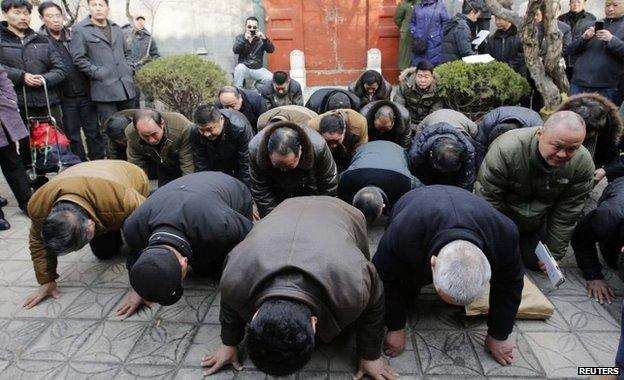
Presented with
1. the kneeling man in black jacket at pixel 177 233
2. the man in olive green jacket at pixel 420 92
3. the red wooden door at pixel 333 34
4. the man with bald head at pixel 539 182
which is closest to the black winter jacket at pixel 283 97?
the man in olive green jacket at pixel 420 92

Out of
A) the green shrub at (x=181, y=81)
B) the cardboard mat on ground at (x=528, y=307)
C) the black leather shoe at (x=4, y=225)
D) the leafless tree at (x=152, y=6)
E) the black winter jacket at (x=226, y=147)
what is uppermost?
the leafless tree at (x=152, y=6)

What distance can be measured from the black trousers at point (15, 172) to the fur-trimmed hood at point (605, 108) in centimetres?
515

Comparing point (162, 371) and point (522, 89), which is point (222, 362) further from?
point (522, 89)

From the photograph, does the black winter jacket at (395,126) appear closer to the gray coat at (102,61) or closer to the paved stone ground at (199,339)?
the paved stone ground at (199,339)

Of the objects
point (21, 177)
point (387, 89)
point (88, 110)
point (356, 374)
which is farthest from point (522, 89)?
point (21, 177)

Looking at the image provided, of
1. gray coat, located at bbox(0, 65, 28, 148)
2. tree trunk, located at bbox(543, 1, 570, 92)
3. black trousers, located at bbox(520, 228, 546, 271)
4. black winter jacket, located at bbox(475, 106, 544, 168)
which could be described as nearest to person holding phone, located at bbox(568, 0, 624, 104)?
tree trunk, located at bbox(543, 1, 570, 92)

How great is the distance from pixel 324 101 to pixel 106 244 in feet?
9.59

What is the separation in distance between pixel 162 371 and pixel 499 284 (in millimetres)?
2081

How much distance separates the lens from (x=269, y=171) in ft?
13.3

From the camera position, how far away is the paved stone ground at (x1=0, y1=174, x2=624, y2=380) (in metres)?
2.83

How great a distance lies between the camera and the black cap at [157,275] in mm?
2566

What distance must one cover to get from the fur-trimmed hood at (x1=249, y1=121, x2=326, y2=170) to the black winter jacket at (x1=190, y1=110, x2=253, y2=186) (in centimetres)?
70

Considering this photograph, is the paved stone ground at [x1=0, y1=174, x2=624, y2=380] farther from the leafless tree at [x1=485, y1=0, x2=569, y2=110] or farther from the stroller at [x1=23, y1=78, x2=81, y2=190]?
the leafless tree at [x1=485, y1=0, x2=569, y2=110]

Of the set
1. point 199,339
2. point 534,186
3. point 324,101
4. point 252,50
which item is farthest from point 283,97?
point 199,339
